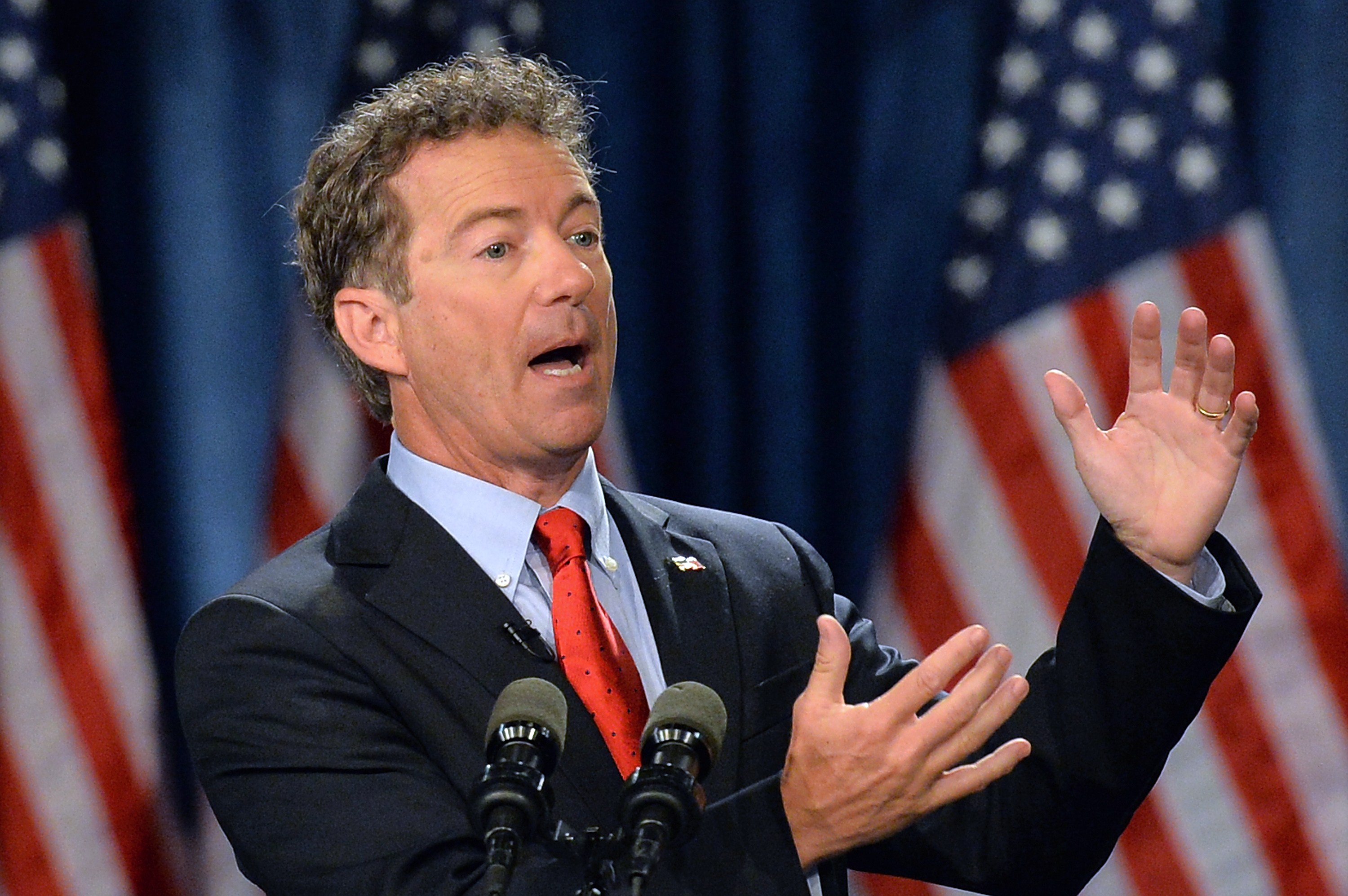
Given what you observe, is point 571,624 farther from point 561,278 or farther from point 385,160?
point 385,160

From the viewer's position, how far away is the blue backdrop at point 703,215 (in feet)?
10.4

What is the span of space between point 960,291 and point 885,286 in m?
0.15

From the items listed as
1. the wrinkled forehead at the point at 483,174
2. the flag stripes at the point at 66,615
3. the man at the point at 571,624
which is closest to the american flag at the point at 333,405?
the flag stripes at the point at 66,615

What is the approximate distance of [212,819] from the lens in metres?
3.10

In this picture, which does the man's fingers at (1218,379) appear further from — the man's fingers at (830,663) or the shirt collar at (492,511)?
the shirt collar at (492,511)

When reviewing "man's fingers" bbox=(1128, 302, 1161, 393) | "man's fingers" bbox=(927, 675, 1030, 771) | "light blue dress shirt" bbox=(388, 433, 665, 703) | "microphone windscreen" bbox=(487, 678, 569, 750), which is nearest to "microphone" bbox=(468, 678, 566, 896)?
"microphone windscreen" bbox=(487, 678, 569, 750)

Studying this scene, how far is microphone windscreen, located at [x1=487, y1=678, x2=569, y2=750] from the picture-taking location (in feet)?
3.95

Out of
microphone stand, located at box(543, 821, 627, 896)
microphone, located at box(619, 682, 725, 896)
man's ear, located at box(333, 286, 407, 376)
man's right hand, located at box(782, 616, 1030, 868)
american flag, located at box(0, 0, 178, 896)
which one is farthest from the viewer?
american flag, located at box(0, 0, 178, 896)

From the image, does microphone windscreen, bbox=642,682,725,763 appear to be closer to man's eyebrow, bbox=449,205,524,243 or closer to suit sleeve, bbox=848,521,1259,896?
suit sleeve, bbox=848,521,1259,896

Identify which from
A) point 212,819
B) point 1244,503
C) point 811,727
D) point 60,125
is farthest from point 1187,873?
point 60,125

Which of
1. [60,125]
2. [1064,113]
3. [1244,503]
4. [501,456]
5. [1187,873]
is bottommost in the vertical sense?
[1187,873]

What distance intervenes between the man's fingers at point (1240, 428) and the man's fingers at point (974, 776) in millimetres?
408

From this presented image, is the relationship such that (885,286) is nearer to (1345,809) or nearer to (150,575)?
(1345,809)

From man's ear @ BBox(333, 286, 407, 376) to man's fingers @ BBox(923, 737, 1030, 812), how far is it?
858mm
